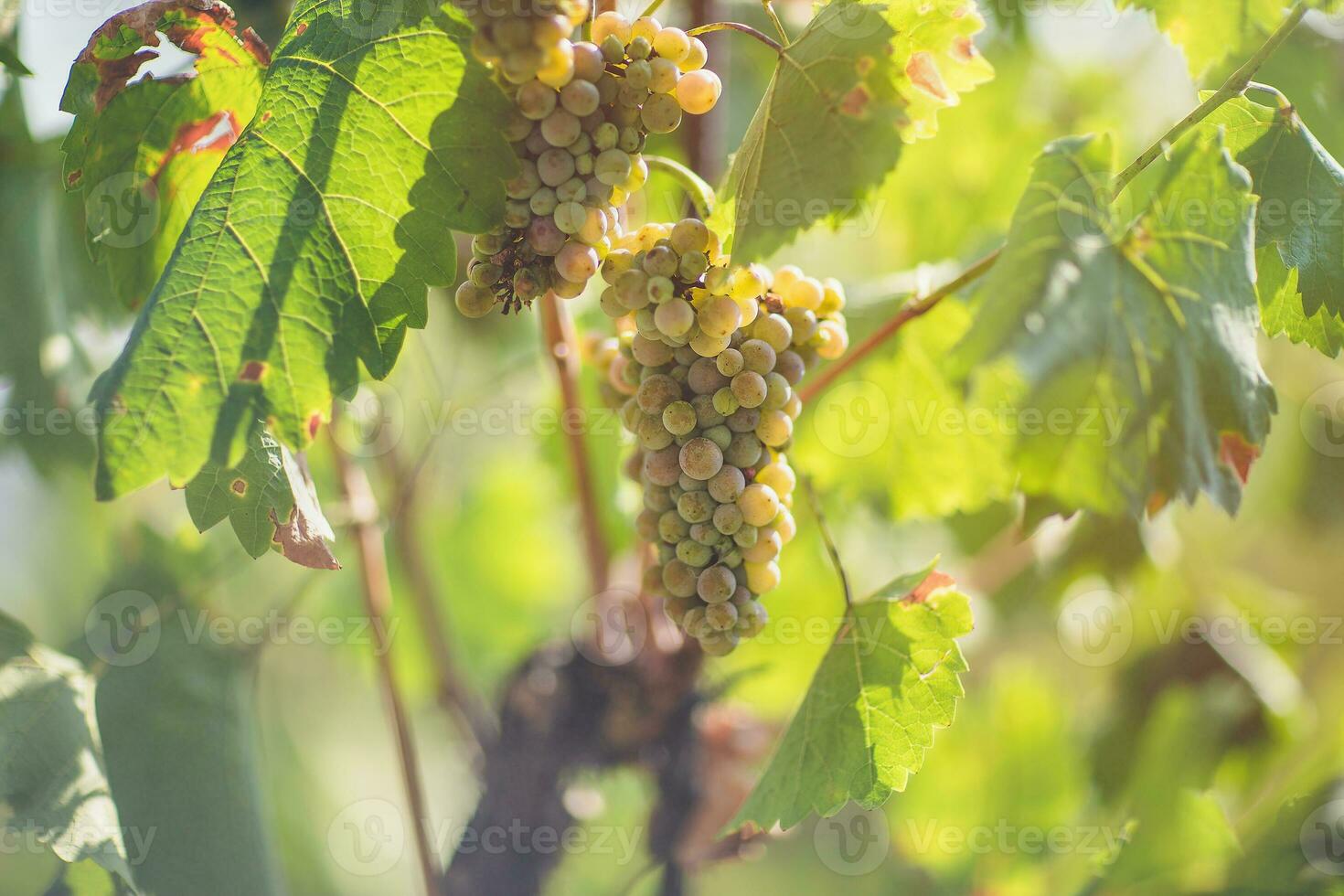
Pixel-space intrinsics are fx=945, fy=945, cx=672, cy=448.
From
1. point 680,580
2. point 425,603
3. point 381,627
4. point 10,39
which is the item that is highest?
point 10,39

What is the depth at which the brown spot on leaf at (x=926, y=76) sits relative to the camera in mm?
560

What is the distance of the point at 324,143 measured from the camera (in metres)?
0.54

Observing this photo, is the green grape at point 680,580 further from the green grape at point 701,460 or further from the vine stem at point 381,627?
the vine stem at point 381,627

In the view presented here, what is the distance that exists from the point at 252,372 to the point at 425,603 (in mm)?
670

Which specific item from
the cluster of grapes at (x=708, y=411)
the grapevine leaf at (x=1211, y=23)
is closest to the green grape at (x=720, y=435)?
the cluster of grapes at (x=708, y=411)

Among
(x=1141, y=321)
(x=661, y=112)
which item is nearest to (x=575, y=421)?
(x=661, y=112)

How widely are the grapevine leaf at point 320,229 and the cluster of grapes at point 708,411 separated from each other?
0.11 metres

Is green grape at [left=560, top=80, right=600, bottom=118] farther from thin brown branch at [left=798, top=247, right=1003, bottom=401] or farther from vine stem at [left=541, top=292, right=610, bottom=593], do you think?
thin brown branch at [left=798, top=247, right=1003, bottom=401]

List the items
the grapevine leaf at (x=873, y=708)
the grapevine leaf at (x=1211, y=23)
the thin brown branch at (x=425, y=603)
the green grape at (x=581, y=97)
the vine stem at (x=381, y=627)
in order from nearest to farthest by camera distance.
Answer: the green grape at (x=581, y=97) < the grapevine leaf at (x=873, y=708) < the grapevine leaf at (x=1211, y=23) < the vine stem at (x=381, y=627) < the thin brown branch at (x=425, y=603)

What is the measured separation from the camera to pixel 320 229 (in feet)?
1.74

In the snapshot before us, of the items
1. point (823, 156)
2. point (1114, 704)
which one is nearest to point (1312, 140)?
point (823, 156)

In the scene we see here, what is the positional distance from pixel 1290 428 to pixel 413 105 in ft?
5.24

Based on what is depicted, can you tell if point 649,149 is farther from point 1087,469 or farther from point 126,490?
point 126,490

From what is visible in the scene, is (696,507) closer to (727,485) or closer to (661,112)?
(727,485)
